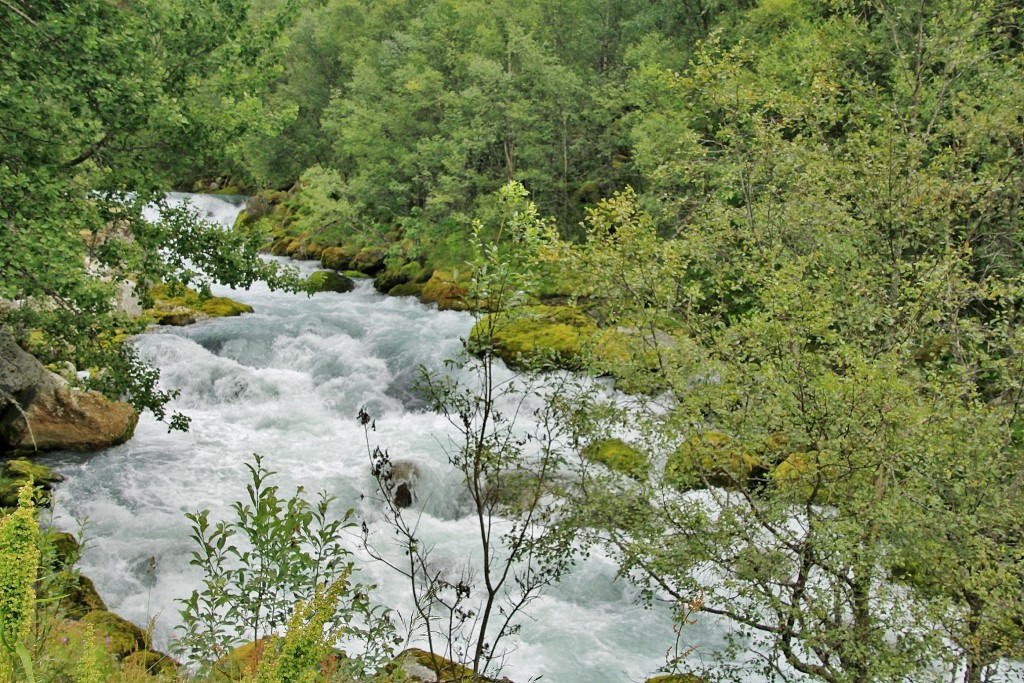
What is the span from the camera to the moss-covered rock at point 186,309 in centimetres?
1895

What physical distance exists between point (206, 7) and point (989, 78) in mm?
9328

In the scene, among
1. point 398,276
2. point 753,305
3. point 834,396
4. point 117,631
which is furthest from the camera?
point 398,276

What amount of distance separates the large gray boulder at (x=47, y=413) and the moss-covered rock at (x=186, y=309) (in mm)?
6307

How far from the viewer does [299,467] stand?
12227mm

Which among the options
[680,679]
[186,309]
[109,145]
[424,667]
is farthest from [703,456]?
[186,309]

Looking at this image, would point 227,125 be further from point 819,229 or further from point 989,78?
point 989,78

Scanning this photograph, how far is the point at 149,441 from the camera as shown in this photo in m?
13.0

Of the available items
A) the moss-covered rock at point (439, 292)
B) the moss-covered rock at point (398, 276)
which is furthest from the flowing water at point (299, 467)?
the moss-covered rock at point (398, 276)

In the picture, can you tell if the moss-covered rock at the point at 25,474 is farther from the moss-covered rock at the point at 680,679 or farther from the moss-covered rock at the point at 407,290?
the moss-covered rock at the point at 407,290

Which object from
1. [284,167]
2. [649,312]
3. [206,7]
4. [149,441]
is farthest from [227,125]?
[284,167]

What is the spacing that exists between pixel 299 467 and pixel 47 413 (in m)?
4.27

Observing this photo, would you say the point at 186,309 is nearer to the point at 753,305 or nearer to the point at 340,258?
the point at 340,258


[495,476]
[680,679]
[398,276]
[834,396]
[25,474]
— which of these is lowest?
[680,679]

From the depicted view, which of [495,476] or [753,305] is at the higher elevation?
[753,305]
